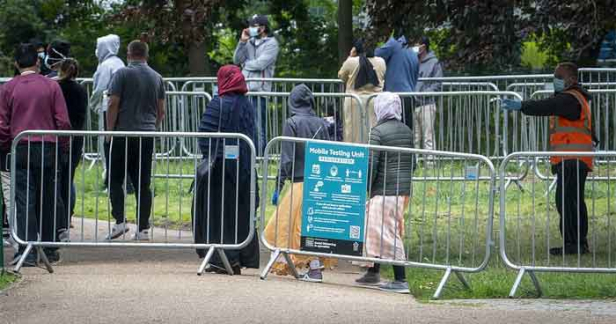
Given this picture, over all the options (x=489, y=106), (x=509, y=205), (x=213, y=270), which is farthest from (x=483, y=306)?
(x=489, y=106)

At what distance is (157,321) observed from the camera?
952cm

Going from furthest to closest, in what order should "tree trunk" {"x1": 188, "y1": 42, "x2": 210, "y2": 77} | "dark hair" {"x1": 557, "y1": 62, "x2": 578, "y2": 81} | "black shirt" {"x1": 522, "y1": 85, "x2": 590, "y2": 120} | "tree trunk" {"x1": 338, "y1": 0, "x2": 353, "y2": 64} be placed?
"tree trunk" {"x1": 188, "y1": 42, "x2": 210, "y2": 77} → "tree trunk" {"x1": 338, "y1": 0, "x2": 353, "y2": 64} → "dark hair" {"x1": 557, "y1": 62, "x2": 578, "y2": 81} → "black shirt" {"x1": 522, "y1": 85, "x2": 590, "y2": 120}

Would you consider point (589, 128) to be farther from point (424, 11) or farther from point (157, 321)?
point (157, 321)

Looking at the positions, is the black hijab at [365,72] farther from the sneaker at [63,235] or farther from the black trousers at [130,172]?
the sneaker at [63,235]

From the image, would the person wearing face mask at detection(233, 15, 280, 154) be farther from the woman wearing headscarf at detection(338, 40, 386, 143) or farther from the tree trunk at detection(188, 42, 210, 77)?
the tree trunk at detection(188, 42, 210, 77)

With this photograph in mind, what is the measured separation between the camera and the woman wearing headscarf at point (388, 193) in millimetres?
11523

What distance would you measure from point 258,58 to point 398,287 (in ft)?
24.6

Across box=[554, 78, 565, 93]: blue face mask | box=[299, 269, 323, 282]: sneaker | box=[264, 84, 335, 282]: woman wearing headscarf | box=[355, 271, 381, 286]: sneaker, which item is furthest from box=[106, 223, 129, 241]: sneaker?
box=[554, 78, 565, 93]: blue face mask

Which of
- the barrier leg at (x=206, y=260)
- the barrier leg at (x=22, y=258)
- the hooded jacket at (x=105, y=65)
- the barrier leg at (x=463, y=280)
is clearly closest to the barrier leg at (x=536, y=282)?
the barrier leg at (x=463, y=280)

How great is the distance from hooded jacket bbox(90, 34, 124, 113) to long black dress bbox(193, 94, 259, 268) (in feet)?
13.1

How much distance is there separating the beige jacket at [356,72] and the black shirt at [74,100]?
3516 millimetres

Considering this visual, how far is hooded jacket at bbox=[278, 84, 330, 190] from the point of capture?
1184cm

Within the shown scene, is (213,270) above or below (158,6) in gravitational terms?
below

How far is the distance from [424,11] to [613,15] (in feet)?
5.77
